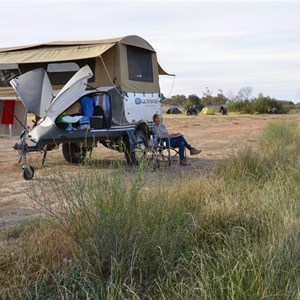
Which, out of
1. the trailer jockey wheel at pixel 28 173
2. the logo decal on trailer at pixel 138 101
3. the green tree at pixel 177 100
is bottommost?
the trailer jockey wheel at pixel 28 173

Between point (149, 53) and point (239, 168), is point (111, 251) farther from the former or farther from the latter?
point (149, 53)

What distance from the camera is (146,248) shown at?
413 cm

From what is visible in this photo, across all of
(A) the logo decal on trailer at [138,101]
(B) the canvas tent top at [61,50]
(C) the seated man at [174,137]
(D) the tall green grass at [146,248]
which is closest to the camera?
(D) the tall green grass at [146,248]

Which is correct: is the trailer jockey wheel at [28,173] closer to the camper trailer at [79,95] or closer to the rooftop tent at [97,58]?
the camper trailer at [79,95]

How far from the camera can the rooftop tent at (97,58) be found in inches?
395

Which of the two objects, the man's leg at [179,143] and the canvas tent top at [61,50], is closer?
the canvas tent top at [61,50]

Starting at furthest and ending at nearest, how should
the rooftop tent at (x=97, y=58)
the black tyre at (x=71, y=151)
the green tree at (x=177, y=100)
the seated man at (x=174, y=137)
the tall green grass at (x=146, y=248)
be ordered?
1. the green tree at (x=177, y=100)
2. the black tyre at (x=71, y=151)
3. the seated man at (x=174, y=137)
4. the rooftop tent at (x=97, y=58)
5. the tall green grass at (x=146, y=248)

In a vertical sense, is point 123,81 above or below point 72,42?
below

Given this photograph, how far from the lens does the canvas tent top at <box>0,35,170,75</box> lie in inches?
390

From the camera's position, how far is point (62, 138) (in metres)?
9.38

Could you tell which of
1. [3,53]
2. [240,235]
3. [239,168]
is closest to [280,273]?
[240,235]

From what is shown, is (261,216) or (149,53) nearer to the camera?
(261,216)

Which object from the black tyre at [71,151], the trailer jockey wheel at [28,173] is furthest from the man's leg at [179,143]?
the trailer jockey wheel at [28,173]

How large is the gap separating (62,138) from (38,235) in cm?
487
